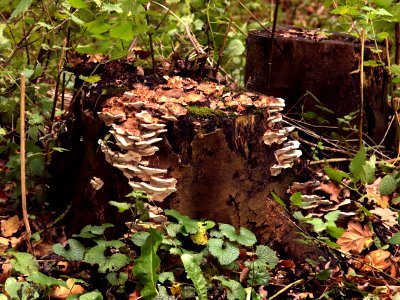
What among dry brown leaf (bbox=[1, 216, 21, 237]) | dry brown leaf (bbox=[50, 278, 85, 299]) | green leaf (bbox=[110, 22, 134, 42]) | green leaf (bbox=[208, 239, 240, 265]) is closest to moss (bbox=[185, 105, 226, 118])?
green leaf (bbox=[110, 22, 134, 42])

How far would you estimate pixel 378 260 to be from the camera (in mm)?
3244

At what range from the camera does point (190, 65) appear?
3.59 metres

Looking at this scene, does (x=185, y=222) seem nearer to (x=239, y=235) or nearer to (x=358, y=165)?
(x=239, y=235)

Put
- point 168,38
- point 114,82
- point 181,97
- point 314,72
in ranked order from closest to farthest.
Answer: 1. point 181,97
2. point 114,82
3. point 314,72
4. point 168,38

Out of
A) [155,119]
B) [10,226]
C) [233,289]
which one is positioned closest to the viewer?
[233,289]

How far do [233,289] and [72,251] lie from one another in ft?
2.46

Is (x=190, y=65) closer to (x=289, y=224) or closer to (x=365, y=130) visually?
(x=289, y=224)

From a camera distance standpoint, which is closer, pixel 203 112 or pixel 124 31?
pixel 124 31

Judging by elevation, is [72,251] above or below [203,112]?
below

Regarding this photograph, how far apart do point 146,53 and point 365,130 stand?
5.15 feet

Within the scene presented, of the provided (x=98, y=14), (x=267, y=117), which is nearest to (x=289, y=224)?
(x=267, y=117)

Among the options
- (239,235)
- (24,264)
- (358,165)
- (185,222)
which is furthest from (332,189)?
(24,264)

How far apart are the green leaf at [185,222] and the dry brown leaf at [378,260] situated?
3.13ft

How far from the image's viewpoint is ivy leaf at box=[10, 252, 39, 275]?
2676 millimetres
